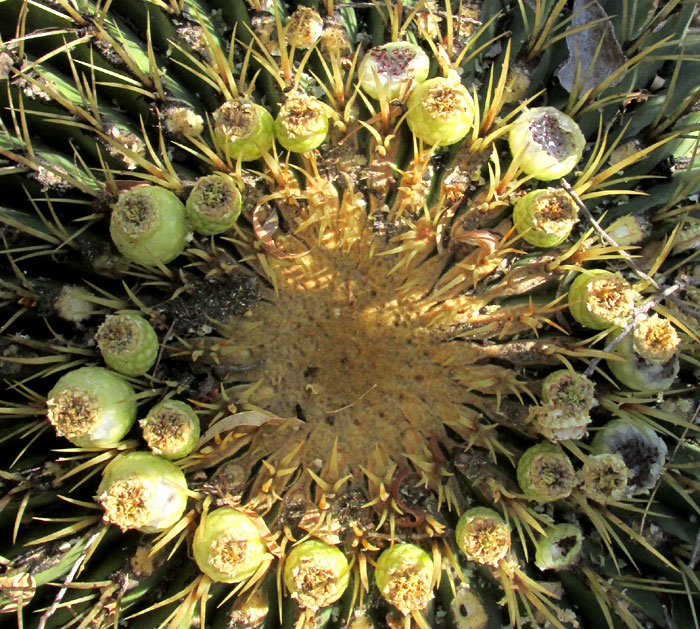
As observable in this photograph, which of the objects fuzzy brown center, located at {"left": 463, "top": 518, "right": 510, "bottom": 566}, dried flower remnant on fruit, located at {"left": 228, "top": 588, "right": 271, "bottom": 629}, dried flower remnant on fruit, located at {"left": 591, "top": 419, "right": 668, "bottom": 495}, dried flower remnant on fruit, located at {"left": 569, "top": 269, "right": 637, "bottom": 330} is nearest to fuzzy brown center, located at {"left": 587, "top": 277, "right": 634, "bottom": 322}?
dried flower remnant on fruit, located at {"left": 569, "top": 269, "right": 637, "bottom": 330}

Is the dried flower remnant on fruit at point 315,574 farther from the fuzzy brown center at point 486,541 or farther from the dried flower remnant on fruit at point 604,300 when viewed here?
the dried flower remnant on fruit at point 604,300

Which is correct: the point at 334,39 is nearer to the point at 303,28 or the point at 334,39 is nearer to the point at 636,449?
the point at 303,28

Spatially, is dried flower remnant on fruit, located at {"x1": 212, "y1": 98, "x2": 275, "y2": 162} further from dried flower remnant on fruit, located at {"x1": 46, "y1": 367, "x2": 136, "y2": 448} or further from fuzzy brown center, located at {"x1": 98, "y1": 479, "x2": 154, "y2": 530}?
fuzzy brown center, located at {"x1": 98, "y1": 479, "x2": 154, "y2": 530}

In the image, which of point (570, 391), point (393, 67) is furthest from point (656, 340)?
point (393, 67)

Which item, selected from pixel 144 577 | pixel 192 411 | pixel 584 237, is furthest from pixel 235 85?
pixel 144 577

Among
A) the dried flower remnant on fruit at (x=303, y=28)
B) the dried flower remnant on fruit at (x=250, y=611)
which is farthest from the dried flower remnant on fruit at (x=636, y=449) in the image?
the dried flower remnant on fruit at (x=303, y=28)
